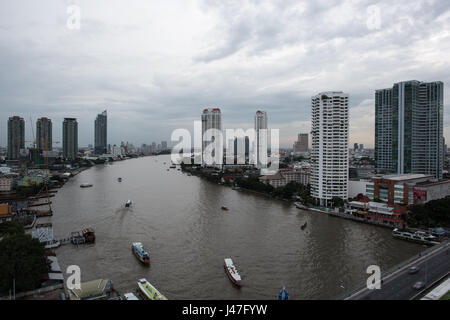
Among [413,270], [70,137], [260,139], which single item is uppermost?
[70,137]

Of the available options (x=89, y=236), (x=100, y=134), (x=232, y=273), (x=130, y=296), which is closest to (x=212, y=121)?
(x=89, y=236)

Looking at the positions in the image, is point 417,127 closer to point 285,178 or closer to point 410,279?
point 285,178

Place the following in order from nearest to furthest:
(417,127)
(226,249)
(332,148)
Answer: (226,249) → (332,148) → (417,127)

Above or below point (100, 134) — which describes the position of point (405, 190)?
below

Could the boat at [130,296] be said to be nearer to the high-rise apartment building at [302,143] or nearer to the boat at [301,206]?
the boat at [301,206]

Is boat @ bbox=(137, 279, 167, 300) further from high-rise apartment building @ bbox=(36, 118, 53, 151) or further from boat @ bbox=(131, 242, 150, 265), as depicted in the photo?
high-rise apartment building @ bbox=(36, 118, 53, 151)
